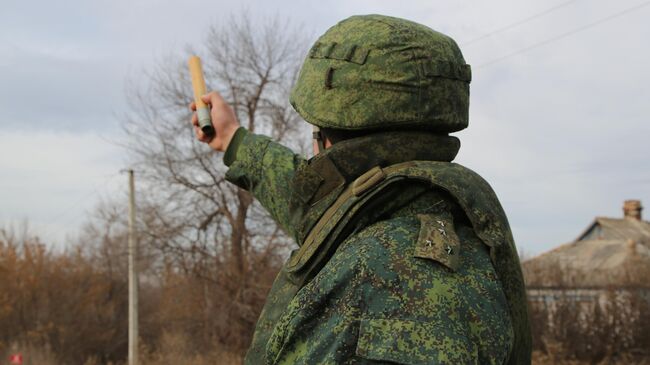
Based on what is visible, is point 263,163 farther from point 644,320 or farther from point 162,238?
point 162,238

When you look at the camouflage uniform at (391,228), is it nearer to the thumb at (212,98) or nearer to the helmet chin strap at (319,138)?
the helmet chin strap at (319,138)

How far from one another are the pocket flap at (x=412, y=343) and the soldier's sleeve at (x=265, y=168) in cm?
85

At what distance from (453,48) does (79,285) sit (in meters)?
24.1

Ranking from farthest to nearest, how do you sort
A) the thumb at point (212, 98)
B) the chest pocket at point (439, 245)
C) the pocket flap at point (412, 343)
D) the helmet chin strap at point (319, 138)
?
the thumb at point (212, 98)
the helmet chin strap at point (319, 138)
the chest pocket at point (439, 245)
the pocket flap at point (412, 343)

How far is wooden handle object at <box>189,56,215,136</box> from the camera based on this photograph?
2.80m


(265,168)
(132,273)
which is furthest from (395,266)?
(132,273)

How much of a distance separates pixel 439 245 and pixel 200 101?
121 cm

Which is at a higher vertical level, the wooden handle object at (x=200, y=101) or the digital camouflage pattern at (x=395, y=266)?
the wooden handle object at (x=200, y=101)

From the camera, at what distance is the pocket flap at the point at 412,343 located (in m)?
1.74

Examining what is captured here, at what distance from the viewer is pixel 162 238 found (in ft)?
77.8

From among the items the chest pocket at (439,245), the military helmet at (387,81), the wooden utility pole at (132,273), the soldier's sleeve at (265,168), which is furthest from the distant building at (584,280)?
the chest pocket at (439,245)

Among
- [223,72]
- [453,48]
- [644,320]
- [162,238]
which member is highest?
[223,72]

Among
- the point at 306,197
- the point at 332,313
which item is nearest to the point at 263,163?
the point at 306,197

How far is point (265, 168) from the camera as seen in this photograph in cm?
271
